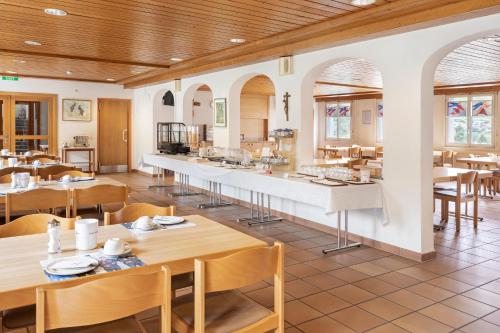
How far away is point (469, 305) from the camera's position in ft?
11.2

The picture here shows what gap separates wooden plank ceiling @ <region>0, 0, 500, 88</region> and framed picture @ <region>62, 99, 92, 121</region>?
351cm

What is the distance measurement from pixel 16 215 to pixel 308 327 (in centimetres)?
330

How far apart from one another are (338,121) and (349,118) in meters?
0.55

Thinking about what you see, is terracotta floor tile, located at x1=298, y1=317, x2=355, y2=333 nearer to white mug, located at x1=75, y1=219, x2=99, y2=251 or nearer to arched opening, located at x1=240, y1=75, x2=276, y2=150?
white mug, located at x1=75, y1=219, x2=99, y2=251

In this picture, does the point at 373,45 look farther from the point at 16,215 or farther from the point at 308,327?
the point at 16,215

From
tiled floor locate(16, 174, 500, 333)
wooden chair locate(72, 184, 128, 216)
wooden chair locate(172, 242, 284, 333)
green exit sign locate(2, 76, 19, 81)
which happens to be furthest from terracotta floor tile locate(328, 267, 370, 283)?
green exit sign locate(2, 76, 19, 81)

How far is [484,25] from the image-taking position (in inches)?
157

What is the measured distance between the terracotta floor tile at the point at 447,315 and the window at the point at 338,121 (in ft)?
39.1

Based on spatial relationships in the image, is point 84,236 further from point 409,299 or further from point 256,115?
point 256,115

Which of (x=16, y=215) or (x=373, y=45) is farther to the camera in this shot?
(x=373, y=45)

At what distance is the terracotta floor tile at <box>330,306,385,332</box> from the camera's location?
3.05 m

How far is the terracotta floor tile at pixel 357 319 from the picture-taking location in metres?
3.05

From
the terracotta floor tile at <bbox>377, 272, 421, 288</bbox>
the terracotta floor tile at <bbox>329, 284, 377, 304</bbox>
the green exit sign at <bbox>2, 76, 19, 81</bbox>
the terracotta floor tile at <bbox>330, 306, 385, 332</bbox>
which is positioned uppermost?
the green exit sign at <bbox>2, 76, 19, 81</bbox>

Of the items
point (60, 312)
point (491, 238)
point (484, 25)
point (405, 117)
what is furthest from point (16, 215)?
point (491, 238)
